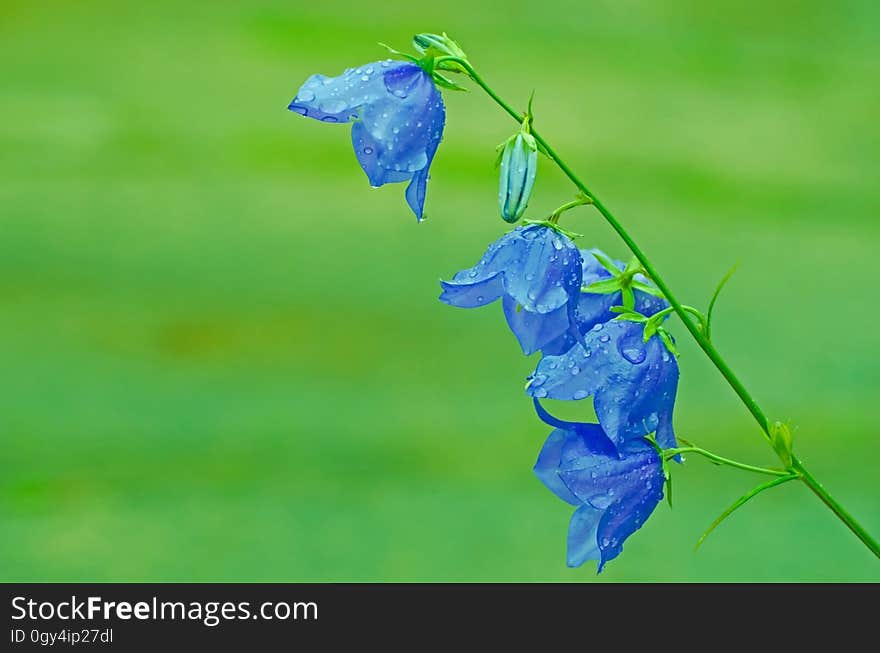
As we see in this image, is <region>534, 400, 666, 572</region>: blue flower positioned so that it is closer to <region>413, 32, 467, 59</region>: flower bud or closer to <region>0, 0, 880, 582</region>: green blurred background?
<region>413, 32, 467, 59</region>: flower bud

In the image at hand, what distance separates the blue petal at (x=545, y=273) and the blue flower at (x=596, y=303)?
0.06 feet

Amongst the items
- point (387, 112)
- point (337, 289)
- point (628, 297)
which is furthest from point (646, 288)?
point (337, 289)

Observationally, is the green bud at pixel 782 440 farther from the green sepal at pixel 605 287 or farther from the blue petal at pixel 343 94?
the blue petal at pixel 343 94

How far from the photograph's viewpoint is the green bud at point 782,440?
1.41ft

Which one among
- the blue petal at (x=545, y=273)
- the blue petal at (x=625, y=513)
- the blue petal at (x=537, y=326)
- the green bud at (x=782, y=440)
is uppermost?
the blue petal at (x=545, y=273)

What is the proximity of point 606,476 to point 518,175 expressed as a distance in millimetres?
126

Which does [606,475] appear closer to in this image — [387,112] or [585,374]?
[585,374]

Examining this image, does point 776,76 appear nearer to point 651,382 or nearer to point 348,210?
point 348,210

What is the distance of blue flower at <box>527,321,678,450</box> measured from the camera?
410 millimetres

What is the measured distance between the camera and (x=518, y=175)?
40cm

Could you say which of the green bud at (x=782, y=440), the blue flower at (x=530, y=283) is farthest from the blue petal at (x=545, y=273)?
the green bud at (x=782, y=440)

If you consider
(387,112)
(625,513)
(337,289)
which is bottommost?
(625,513)

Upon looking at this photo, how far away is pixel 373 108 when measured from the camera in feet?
1.36

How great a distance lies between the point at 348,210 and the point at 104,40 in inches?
13.2
